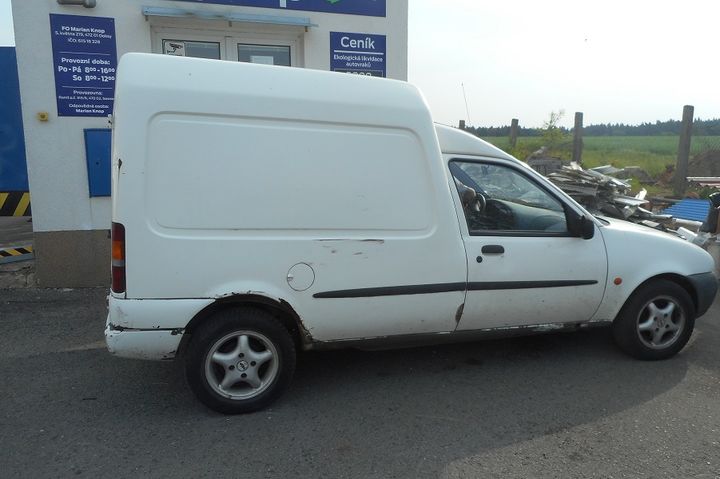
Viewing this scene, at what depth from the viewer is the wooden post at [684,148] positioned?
989 centimetres

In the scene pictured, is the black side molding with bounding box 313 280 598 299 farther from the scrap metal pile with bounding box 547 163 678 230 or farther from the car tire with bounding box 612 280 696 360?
the scrap metal pile with bounding box 547 163 678 230

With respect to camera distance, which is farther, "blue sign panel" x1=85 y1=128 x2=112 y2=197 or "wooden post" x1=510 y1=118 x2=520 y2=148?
"wooden post" x1=510 y1=118 x2=520 y2=148

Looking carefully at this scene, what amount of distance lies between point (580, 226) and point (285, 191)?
218cm

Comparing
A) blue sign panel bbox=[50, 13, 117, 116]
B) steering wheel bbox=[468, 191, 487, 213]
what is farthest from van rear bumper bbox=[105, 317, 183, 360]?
blue sign panel bbox=[50, 13, 117, 116]

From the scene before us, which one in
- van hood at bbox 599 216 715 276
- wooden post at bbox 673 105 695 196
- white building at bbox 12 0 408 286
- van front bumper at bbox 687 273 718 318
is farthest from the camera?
wooden post at bbox 673 105 695 196

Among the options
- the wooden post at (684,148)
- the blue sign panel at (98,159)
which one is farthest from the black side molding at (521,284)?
the wooden post at (684,148)

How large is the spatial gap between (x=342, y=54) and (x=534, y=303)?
14.0ft

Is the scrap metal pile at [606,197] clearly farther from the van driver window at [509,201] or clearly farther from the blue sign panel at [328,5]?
the blue sign panel at [328,5]

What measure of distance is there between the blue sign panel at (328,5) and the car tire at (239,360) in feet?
14.5

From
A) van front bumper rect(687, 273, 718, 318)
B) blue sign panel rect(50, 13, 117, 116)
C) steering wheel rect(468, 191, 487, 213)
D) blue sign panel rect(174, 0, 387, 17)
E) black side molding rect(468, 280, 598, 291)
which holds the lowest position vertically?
van front bumper rect(687, 273, 718, 318)

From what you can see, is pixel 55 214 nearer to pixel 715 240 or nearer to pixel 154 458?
pixel 154 458

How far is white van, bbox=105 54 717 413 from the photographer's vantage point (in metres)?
3.23

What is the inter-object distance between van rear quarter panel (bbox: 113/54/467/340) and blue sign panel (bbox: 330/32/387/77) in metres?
3.44

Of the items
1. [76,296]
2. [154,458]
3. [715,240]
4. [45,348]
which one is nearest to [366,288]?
[154,458]
